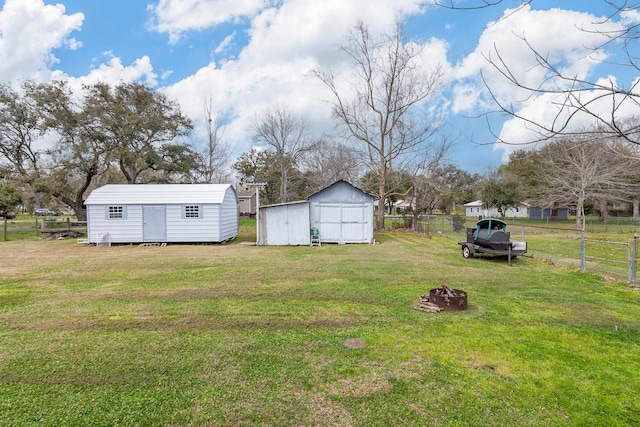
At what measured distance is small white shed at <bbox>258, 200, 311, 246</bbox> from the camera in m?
14.7

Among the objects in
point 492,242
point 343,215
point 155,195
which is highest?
point 155,195

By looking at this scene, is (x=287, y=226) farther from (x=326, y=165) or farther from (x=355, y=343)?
(x=326, y=165)

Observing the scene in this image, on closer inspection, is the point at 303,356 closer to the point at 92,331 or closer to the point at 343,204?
the point at 92,331

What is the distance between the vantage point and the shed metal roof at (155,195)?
1457 cm

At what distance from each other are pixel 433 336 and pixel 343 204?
11200 millimetres

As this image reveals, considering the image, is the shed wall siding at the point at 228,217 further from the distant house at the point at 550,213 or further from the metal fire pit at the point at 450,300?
the distant house at the point at 550,213

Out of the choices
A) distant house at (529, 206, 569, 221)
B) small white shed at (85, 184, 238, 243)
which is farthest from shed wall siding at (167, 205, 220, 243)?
distant house at (529, 206, 569, 221)

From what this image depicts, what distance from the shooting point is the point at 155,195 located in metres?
15.0

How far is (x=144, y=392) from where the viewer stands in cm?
298

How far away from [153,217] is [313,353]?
1316 centimetres

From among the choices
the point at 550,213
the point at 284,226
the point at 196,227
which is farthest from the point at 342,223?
the point at 550,213

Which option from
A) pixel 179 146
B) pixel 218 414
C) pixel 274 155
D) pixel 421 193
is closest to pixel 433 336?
pixel 218 414

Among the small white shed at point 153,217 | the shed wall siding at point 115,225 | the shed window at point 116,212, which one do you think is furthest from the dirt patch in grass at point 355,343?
the shed window at point 116,212

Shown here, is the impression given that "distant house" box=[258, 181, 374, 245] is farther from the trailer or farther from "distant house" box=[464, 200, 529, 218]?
"distant house" box=[464, 200, 529, 218]
